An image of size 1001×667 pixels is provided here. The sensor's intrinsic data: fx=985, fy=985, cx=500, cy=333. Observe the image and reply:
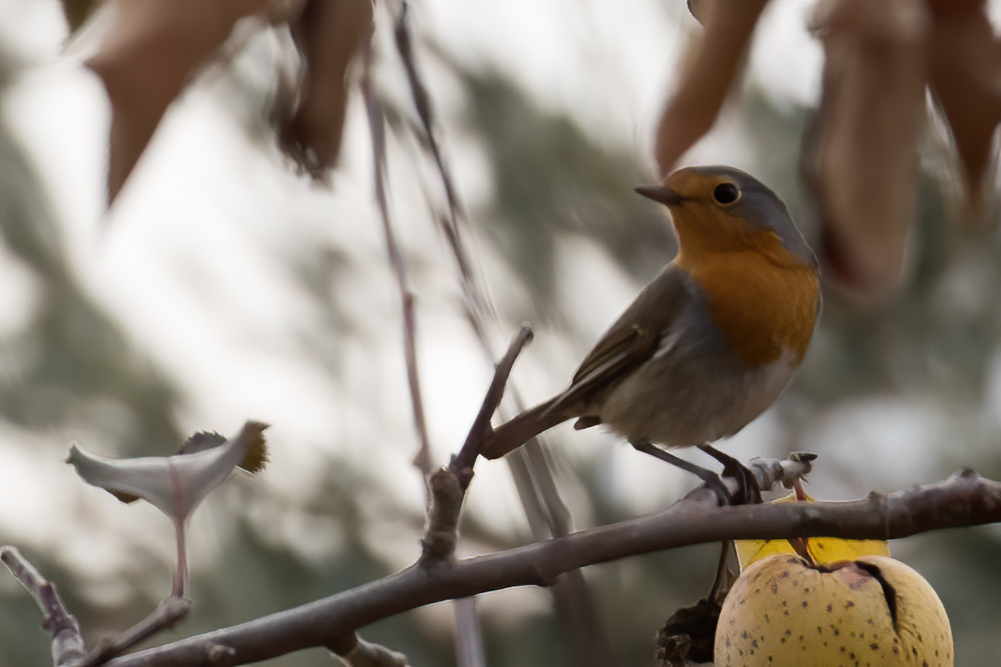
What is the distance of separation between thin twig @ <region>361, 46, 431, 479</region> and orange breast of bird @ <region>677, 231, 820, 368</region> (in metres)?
0.35

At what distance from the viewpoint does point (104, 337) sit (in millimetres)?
2223

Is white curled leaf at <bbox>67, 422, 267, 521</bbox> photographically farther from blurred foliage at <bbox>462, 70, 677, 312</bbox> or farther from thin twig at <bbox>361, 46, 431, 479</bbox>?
blurred foliage at <bbox>462, 70, 677, 312</bbox>

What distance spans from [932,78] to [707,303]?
0.51 metres

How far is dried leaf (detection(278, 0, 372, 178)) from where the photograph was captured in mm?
222

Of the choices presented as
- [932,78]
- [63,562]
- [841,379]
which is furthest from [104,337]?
[932,78]

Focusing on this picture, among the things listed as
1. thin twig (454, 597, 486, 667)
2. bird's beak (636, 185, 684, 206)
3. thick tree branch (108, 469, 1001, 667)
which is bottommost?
thin twig (454, 597, 486, 667)

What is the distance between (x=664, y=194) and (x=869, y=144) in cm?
51

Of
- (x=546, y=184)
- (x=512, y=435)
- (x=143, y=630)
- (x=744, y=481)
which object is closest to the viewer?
(x=143, y=630)

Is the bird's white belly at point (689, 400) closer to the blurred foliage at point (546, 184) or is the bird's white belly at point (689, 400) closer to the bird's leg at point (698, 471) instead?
the bird's leg at point (698, 471)

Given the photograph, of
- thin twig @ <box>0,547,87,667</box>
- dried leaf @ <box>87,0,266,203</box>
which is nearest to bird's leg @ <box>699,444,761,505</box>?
thin twig @ <box>0,547,87,667</box>

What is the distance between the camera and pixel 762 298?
675mm

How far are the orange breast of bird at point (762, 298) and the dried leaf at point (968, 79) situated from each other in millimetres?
463

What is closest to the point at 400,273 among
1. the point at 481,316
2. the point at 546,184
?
the point at 481,316

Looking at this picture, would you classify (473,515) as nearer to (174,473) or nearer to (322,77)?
(174,473)
